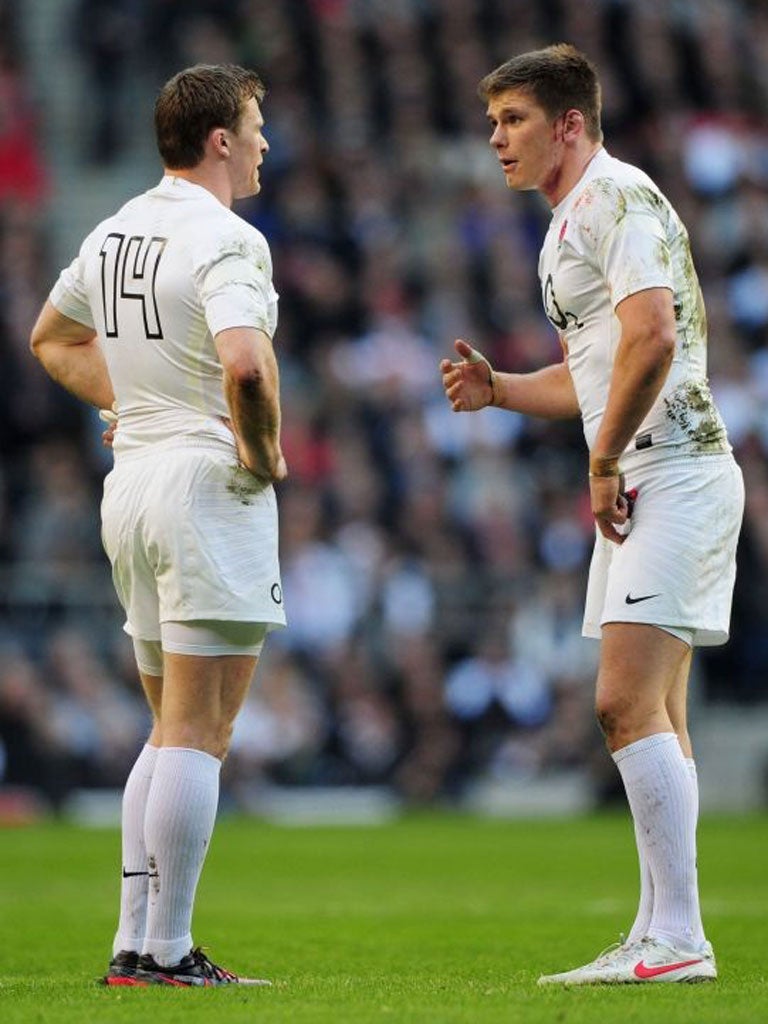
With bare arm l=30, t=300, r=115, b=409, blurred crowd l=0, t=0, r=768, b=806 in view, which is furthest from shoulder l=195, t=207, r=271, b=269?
blurred crowd l=0, t=0, r=768, b=806

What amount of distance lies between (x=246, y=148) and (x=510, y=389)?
126 cm

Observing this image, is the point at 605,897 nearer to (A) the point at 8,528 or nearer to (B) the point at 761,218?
(A) the point at 8,528

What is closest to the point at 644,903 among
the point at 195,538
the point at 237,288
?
the point at 195,538

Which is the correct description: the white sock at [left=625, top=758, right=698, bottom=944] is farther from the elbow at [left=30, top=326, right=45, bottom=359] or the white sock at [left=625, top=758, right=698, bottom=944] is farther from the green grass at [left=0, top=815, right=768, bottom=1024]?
the elbow at [left=30, top=326, right=45, bottom=359]

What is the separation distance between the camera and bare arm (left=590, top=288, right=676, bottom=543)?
595cm

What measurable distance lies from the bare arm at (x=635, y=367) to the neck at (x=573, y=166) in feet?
1.76

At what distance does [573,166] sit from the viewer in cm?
638

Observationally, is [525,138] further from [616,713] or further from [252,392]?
[616,713]

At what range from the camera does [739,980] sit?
620 centimetres

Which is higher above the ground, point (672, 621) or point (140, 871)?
point (672, 621)

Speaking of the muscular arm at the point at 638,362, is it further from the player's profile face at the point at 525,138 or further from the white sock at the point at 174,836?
the white sock at the point at 174,836

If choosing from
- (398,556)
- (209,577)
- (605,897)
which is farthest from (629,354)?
(398,556)

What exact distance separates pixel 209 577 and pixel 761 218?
15751mm

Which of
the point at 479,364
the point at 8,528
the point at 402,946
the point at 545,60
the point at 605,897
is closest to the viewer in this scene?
the point at 545,60
